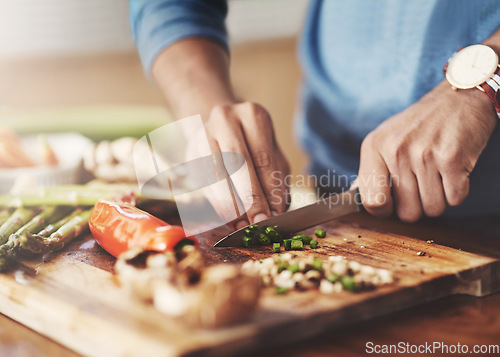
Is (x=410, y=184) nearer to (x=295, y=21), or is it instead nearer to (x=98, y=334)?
(x=98, y=334)

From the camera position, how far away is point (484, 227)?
1170 mm

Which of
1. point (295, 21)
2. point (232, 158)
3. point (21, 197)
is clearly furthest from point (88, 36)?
point (232, 158)

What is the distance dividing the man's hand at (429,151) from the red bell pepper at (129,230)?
41 centimetres

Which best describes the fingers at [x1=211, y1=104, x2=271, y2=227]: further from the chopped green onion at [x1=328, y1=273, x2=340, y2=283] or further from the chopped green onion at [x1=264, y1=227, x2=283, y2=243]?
the chopped green onion at [x1=328, y1=273, x2=340, y2=283]

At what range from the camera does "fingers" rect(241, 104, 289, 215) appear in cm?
100

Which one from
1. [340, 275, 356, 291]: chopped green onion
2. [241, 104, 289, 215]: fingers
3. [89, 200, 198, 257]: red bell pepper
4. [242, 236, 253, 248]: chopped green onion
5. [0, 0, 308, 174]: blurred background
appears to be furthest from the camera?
[0, 0, 308, 174]: blurred background

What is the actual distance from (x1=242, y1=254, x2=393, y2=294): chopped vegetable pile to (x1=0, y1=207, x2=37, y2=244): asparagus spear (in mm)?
515

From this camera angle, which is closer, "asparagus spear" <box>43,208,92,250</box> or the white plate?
"asparagus spear" <box>43,208,92,250</box>

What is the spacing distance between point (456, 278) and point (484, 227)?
52 cm

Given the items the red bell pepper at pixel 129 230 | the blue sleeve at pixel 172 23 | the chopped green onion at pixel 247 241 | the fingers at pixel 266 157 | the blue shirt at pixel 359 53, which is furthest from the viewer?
the blue sleeve at pixel 172 23

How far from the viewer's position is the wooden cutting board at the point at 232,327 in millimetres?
528

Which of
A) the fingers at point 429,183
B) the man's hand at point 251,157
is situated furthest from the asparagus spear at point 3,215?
the fingers at point 429,183

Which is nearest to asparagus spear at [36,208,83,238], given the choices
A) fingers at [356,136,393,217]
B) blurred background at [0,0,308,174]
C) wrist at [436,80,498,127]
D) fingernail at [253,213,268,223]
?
fingernail at [253,213,268,223]

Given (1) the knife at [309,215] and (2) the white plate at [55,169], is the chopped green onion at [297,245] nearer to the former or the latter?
(1) the knife at [309,215]
